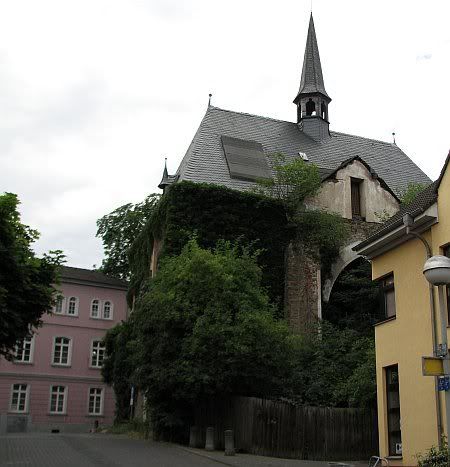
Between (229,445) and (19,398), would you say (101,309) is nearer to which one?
(19,398)

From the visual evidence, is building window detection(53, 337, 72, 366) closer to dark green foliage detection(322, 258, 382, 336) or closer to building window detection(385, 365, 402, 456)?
dark green foliage detection(322, 258, 382, 336)

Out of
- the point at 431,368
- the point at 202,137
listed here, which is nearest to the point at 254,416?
the point at 431,368

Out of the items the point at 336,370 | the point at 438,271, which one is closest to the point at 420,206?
the point at 438,271

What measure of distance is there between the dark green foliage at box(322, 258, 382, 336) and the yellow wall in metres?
11.3

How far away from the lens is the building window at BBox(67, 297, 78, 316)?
4775cm

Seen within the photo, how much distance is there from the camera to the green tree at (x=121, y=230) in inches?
1841

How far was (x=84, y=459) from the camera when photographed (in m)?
17.2

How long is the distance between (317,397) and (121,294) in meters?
30.1

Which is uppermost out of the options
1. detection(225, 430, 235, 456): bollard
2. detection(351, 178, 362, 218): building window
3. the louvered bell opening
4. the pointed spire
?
the pointed spire

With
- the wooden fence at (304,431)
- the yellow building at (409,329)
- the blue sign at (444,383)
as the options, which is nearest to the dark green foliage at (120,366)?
the wooden fence at (304,431)

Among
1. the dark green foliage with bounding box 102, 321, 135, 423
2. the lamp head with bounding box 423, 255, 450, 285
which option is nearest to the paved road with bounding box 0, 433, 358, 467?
the lamp head with bounding box 423, 255, 450, 285

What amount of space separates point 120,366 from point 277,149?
13.8 m

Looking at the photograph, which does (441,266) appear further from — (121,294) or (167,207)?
(121,294)

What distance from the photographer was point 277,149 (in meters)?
Answer: 35.9
